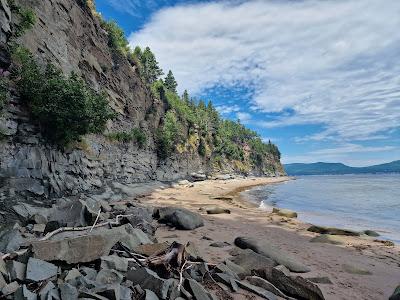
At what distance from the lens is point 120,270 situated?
6.05 m

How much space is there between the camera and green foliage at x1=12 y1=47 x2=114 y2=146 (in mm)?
13953

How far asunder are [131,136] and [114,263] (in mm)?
27126

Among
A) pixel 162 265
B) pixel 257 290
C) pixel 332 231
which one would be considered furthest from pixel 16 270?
pixel 332 231

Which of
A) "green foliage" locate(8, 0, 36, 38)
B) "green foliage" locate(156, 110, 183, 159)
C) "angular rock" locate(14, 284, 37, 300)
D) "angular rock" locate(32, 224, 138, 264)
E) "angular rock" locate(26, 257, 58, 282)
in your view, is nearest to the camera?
"angular rock" locate(14, 284, 37, 300)

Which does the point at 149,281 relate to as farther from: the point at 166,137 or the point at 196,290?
the point at 166,137

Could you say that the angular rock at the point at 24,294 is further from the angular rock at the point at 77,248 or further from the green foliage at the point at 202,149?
the green foliage at the point at 202,149

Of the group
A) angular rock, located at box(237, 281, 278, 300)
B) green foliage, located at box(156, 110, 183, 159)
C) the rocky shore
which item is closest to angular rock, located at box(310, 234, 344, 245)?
the rocky shore

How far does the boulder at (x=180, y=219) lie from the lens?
12453 millimetres

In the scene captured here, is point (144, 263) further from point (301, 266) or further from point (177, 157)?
point (177, 157)

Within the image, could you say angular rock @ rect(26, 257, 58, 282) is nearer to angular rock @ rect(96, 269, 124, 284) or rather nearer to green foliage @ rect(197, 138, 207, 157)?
angular rock @ rect(96, 269, 124, 284)

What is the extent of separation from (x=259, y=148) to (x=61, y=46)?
123 metres

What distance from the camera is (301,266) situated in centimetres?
848

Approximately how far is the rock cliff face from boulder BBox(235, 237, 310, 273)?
362 inches

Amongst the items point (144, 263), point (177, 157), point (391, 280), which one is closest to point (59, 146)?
point (144, 263)
